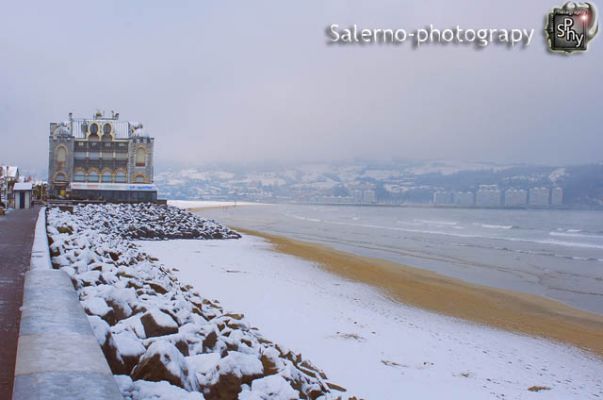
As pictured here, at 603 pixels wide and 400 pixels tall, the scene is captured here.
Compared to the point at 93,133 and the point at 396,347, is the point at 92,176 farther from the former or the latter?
the point at 396,347

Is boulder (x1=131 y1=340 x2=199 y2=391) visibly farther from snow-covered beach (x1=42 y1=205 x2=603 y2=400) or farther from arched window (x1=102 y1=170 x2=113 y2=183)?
arched window (x1=102 y1=170 x2=113 y2=183)

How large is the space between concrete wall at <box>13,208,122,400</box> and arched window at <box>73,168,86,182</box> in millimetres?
58028

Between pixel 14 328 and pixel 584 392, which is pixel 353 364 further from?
pixel 14 328

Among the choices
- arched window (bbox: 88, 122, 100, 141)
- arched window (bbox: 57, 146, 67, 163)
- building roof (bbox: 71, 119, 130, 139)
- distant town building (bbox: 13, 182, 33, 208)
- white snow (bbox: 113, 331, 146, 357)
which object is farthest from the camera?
building roof (bbox: 71, 119, 130, 139)

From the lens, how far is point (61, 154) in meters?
58.0

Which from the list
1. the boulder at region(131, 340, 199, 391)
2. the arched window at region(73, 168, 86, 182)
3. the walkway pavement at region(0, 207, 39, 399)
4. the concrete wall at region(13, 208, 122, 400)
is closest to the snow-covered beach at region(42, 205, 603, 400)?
the boulder at region(131, 340, 199, 391)

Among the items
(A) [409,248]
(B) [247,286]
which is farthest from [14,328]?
(A) [409,248]

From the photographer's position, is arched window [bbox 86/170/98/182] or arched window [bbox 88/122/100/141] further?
arched window [bbox 88/122/100/141]

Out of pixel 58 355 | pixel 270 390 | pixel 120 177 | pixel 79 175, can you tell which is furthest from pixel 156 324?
pixel 79 175

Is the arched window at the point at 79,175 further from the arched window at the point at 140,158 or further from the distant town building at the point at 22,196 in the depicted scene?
the distant town building at the point at 22,196

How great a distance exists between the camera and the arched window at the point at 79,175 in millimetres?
57959

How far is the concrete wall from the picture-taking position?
254 cm

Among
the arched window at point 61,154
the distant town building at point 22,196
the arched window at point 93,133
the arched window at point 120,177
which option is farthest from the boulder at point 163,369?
the arched window at point 93,133

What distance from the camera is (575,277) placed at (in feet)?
75.6
